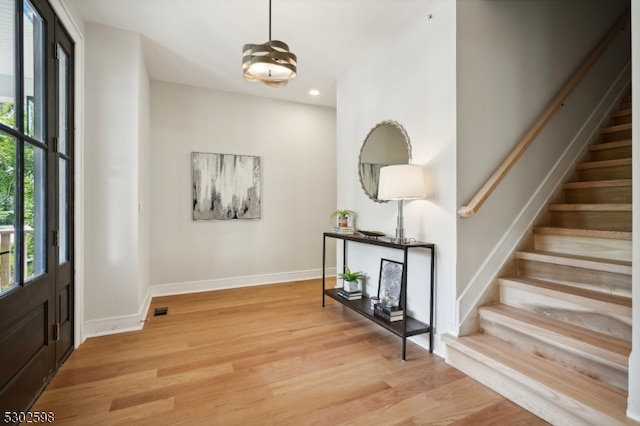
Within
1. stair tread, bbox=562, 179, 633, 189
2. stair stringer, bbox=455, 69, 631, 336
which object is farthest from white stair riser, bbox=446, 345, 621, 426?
stair tread, bbox=562, 179, 633, 189

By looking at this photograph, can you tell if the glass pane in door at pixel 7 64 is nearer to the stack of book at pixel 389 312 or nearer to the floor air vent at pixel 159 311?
the floor air vent at pixel 159 311

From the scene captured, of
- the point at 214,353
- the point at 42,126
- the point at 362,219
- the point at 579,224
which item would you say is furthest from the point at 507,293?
the point at 42,126

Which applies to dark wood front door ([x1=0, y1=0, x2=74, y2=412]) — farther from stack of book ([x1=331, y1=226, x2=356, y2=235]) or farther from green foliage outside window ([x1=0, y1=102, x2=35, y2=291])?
stack of book ([x1=331, y1=226, x2=356, y2=235])

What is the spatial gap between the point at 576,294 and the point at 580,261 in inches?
11.0

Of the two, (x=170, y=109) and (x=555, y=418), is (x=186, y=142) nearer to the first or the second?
(x=170, y=109)

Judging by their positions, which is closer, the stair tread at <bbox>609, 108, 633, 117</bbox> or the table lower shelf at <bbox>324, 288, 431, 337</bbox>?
the table lower shelf at <bbox>324, 288, 431, 337</bbox>

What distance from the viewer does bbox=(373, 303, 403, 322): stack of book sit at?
2531 mm

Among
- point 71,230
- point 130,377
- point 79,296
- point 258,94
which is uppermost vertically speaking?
point 258,94

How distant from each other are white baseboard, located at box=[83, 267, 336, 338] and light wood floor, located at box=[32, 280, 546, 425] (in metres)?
0.12

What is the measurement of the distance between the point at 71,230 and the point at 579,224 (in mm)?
4013

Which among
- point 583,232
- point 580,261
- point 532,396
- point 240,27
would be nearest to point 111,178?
point 240,27

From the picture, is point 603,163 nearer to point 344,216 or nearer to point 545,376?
point 545,376

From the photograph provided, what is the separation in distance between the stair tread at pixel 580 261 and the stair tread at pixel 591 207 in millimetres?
419

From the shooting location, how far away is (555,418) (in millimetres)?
1621
